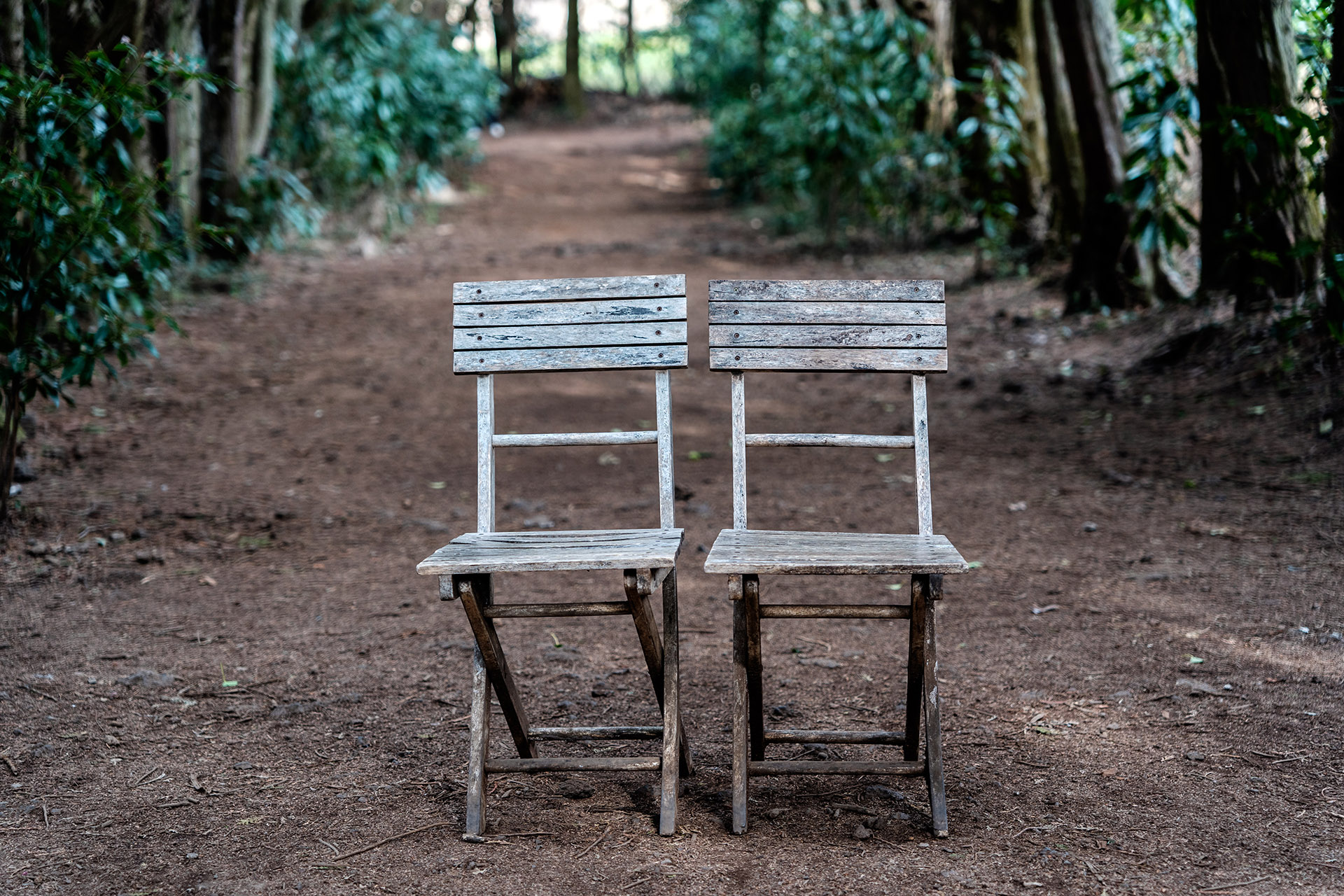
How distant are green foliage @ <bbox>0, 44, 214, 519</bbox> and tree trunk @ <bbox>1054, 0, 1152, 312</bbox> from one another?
22.1ft

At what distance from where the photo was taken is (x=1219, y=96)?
6.80 m

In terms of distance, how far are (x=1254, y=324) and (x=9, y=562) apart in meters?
6.76

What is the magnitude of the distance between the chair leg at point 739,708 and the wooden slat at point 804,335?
30.6 inches

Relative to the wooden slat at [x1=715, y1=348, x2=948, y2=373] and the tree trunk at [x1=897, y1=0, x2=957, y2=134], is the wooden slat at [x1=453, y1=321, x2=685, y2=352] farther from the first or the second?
the tree trunk at [x1=897, y1=0, x2=957, y2=134]

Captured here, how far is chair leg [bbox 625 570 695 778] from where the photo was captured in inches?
105

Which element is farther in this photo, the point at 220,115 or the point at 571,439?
the point at 220,115

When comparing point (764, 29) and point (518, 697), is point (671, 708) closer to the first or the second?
point (518, 697)

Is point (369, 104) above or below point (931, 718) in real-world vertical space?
above

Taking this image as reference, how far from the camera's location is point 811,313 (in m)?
3.23

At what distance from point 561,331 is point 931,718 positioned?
1.45 m

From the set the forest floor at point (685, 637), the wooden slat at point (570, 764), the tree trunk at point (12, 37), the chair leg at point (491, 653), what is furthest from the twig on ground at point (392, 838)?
the tree trunk at point (12, 37)

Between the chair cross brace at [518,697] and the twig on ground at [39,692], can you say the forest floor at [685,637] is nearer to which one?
the twig on ground at [39,692]

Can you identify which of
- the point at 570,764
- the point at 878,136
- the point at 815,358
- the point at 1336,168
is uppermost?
the point at 878,136

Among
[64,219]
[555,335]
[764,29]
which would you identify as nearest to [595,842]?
[555,335]
